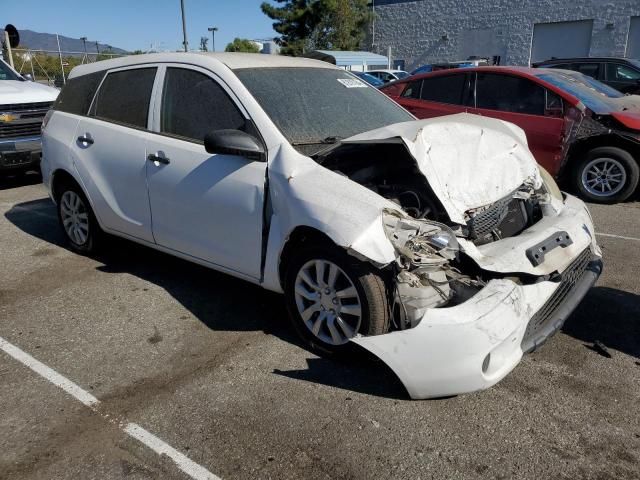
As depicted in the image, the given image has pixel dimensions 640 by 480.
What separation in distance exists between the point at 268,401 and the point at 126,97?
278 centimetres

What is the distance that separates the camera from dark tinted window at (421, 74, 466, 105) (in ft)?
24.5

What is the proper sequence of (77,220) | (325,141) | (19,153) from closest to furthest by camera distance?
(325,141) → (77,220) → (19,153)

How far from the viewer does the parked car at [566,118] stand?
6.62 m

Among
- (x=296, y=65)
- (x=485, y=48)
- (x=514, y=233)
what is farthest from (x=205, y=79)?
(x=485, y=48)

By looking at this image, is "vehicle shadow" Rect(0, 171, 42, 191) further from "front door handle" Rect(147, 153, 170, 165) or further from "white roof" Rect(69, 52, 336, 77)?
"front door handle" Rect(147, 153, 170, 165)

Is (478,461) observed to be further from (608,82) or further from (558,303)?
(608,82)

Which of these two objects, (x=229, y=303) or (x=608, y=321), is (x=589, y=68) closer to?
(x=608, y=321)

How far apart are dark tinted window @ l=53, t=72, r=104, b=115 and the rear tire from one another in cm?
68

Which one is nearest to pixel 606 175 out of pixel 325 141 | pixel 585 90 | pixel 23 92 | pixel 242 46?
pixel 585 90

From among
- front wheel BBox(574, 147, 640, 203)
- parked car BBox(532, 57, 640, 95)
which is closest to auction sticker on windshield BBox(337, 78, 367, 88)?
front wheel BBox(574, 147, 640, 203)

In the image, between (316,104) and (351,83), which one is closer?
(316,104)

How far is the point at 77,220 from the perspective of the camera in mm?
5043

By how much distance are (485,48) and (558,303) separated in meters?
32.8

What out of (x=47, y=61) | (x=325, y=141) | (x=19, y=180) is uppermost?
(x=47, y=61)
